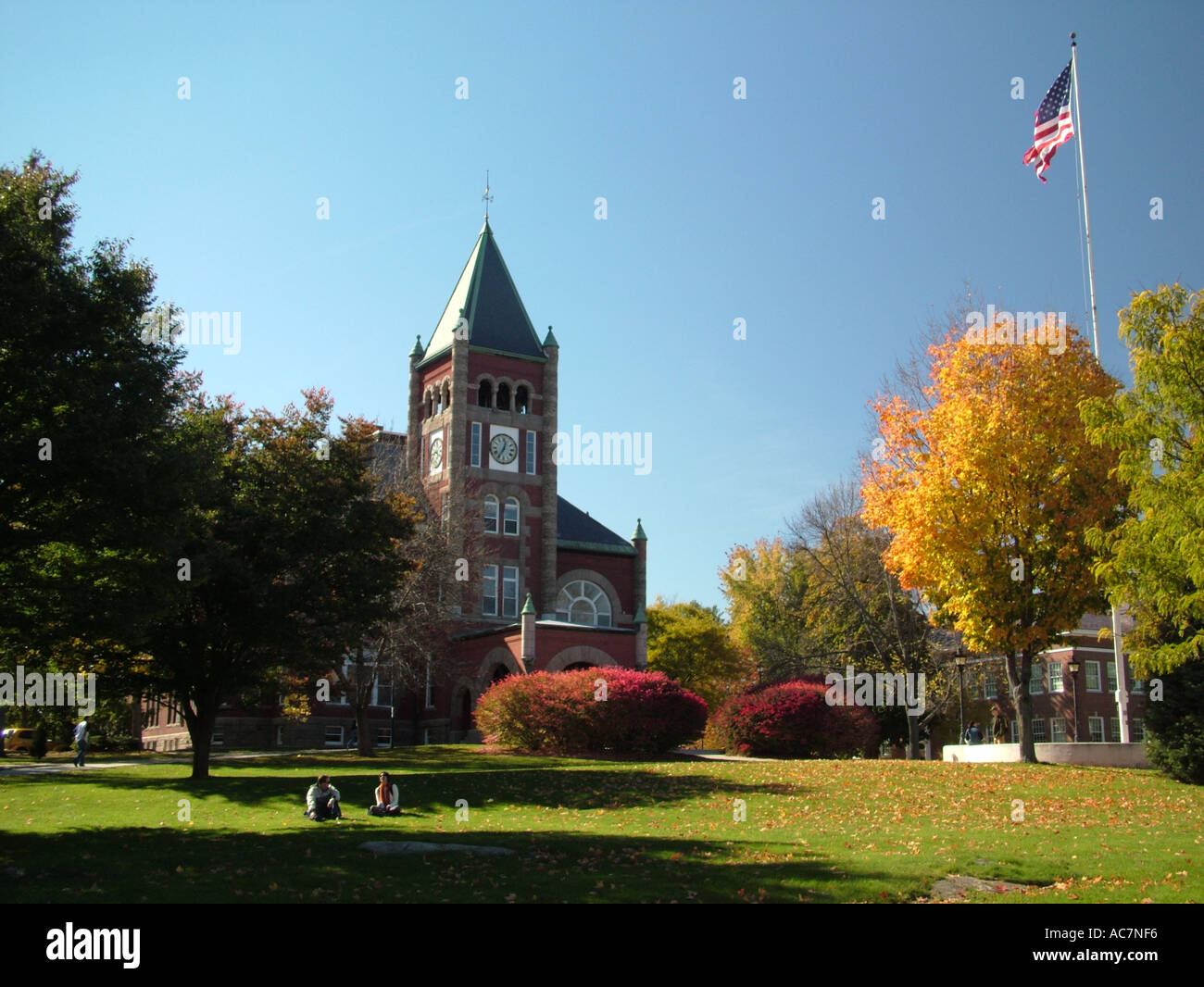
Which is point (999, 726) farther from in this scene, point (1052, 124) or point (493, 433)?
point (1052, 124)

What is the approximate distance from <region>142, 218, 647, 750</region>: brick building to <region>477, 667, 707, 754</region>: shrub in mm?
11220

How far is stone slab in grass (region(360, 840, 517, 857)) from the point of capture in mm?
14664

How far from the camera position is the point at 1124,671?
29406 mm

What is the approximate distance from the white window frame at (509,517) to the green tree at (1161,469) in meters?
36.6

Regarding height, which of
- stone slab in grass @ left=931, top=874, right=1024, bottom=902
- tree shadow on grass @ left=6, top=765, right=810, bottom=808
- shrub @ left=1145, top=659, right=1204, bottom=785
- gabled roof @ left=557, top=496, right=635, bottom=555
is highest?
gabled roof @ left=557, top=496, right=635, bottom=555

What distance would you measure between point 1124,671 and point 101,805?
82.2 ft

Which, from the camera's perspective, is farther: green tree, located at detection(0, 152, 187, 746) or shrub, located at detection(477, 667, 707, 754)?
shrub, located at detection(477, 667, 707, 754)

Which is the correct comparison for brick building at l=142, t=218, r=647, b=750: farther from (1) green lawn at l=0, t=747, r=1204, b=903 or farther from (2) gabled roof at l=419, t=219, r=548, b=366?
(1) green lawn at l=0, t=747, r=1204, b=903

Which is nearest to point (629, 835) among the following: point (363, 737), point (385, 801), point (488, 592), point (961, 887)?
point (385, 801)

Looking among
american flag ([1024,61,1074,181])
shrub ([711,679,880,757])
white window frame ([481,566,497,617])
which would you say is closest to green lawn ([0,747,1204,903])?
shrub ([711,679,880,757])

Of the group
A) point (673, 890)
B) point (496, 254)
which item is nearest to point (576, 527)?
point (496, 254)

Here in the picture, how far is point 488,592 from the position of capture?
56125 mm

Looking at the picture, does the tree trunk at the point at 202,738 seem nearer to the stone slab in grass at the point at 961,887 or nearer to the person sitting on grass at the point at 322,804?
the person sitting on grass at the point at 322,804
